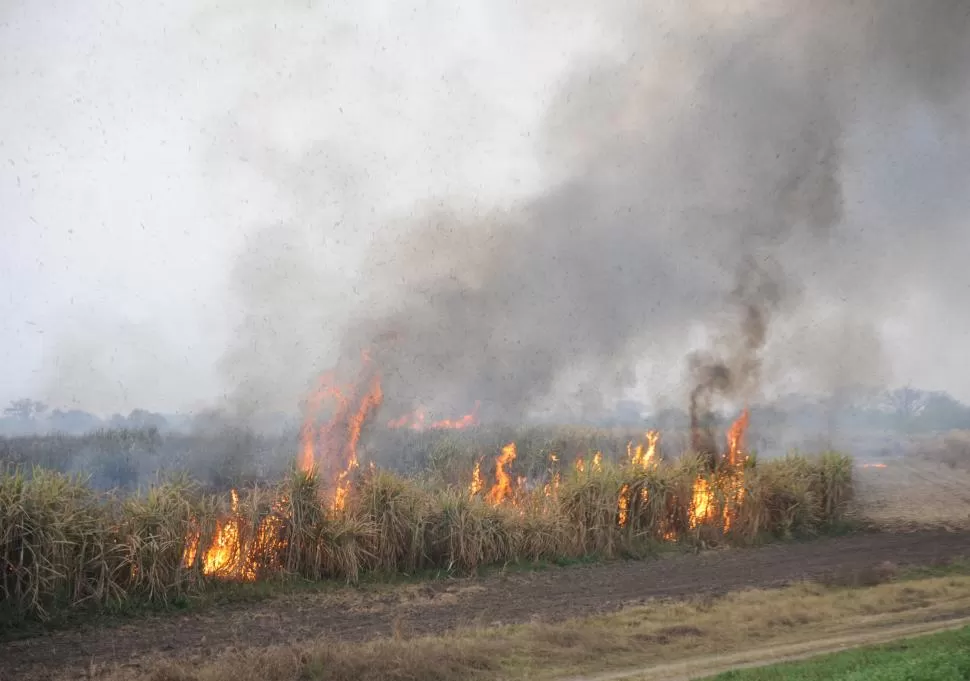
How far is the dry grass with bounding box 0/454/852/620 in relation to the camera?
449 inches

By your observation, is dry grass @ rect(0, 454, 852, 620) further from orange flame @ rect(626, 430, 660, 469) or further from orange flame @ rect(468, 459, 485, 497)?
orange flame @ rect(468, 459, 485, 497)

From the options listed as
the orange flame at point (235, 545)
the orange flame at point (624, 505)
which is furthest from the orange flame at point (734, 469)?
the orange flame at point (235, 545)

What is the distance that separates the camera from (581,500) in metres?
18.1

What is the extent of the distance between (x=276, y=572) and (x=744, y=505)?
Result: 42.6ft

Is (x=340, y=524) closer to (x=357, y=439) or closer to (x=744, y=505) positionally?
(x=357, y=439)

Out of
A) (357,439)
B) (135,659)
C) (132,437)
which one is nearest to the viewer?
(135,659)

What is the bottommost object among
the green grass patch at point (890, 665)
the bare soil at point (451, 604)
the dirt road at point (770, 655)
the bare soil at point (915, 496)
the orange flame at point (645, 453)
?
the bare soil at point (915, 496)

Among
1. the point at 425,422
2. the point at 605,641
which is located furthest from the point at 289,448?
the point at 605,641

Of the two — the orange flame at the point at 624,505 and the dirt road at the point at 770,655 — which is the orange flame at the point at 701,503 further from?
the dirt road at the point at 770,655

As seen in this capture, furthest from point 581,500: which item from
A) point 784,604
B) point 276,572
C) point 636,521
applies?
point 276,572

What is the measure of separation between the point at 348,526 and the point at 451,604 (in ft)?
8.63

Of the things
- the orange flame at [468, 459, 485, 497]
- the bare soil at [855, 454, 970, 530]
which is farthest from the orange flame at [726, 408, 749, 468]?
the orange flame at [468, 459, 485, 497]

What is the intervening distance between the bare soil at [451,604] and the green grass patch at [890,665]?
408 centimetres

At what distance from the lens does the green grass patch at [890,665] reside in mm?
7406
